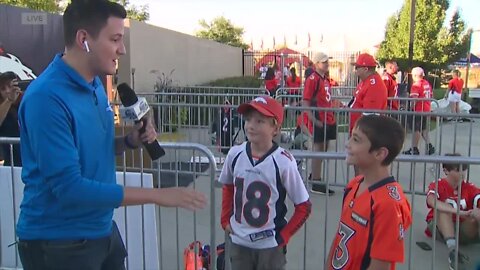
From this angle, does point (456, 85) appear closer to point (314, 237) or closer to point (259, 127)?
point (314, 237)

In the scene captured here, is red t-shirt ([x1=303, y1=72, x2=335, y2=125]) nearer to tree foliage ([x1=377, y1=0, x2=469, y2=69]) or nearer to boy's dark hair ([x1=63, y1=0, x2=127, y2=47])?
boy's dark hair ([x1=63, y1=0, x2=127, y2=47])

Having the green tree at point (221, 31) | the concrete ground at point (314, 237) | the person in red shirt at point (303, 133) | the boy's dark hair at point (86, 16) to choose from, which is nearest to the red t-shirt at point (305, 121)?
the person in red shirt at point (303, 133)

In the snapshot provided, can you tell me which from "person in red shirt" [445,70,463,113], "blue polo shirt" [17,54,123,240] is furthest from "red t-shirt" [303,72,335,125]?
"person in red shirt" [445,70,463,113]

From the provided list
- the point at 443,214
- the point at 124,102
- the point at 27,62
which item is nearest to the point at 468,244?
the point at 443,214

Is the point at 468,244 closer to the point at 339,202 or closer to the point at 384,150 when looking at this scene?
the point at 339,202

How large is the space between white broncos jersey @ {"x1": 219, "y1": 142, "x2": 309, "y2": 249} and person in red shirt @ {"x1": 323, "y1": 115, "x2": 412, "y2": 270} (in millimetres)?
443

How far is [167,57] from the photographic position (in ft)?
49.4

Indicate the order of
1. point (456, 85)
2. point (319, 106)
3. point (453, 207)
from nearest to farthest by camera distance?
point (453, 207)
point (319, 106)
point (456, 85)

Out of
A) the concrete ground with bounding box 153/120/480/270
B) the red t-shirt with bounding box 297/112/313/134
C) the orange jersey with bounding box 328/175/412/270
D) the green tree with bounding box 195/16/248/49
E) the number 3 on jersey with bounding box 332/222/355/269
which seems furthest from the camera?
the green tree with bounding box 195/16/248/49

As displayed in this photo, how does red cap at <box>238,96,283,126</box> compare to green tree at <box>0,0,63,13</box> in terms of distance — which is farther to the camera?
green tree at <box>0,0,63,13</box>

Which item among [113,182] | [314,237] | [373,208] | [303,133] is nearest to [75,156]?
[113,182]

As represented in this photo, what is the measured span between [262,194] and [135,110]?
102cm

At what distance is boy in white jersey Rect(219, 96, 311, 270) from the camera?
2959mm

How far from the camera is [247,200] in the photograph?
2986mm
